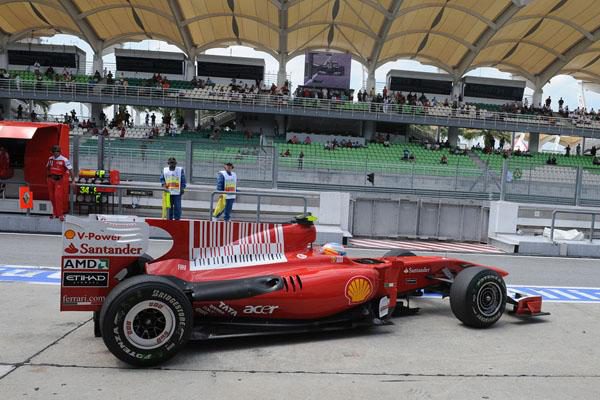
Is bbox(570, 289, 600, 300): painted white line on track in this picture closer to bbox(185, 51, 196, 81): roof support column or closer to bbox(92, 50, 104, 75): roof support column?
bbox(185, 51, 196, 81): roof support column

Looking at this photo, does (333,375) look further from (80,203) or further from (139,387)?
(80,203)

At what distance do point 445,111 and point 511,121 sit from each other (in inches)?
222

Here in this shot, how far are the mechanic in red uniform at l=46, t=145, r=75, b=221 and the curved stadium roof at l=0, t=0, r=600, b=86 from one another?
2478cm

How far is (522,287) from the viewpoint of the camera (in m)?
7.95

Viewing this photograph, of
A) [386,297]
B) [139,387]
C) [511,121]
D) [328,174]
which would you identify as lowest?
[139,387]

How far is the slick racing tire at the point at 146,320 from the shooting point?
154 inches

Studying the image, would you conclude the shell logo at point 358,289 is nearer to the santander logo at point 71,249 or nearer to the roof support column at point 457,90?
the santander logo at point 71,249

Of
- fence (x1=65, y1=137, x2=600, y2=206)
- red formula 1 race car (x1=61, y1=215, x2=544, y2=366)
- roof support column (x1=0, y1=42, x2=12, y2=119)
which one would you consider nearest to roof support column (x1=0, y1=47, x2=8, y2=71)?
roof support column (x1=0, y1=42, x2=12, y2=119)

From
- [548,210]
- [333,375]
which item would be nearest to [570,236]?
[548,210]

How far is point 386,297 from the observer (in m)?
5.18

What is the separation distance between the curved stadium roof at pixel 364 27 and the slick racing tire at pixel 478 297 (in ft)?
99.7

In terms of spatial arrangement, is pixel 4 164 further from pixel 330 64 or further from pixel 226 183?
pixel 330 64

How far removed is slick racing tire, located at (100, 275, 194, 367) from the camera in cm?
391

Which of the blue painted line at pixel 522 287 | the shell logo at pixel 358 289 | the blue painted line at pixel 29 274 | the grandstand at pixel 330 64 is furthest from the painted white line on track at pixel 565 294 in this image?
the grandstand at pixel 330 64
